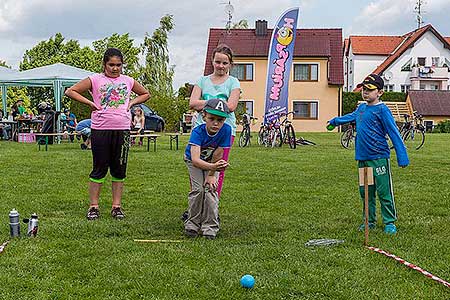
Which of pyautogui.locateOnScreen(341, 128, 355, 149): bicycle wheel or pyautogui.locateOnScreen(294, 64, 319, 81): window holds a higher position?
pyautogui.locateOnScreen(294, 64, 319, 81): window

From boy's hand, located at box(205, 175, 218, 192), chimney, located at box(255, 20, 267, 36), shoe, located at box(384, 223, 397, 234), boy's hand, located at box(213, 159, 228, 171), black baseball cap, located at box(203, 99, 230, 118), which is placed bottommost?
shoe, located at box(384, 223, 397, 234)

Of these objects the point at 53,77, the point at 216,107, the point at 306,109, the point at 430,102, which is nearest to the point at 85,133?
the point at 53,77

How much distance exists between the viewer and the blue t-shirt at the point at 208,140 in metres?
5.50

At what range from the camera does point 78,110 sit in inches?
1144

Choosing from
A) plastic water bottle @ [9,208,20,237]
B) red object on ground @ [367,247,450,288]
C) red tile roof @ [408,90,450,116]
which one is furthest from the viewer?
red tile roof @ [408,90,450,116]

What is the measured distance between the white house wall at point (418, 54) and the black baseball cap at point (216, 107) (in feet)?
159

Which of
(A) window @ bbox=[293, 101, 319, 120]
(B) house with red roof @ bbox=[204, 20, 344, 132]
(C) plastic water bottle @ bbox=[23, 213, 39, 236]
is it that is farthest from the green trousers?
(A) window @ bbox=[293, 101, 319, 120]

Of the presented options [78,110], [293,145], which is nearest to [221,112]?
[293,145]

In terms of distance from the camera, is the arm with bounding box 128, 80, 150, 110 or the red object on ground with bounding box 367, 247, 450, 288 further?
the arm with bounding box 128, 80, 150, 110

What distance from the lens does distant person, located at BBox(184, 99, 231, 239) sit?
5422 millimetres

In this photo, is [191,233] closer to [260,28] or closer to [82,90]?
[82,90]

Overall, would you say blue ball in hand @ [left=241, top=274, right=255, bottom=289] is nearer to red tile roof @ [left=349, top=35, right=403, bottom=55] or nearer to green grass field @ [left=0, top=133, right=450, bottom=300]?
green grass field @ [left=0, top=133, right=450, bottom=300]

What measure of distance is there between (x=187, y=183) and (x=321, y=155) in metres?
6.36

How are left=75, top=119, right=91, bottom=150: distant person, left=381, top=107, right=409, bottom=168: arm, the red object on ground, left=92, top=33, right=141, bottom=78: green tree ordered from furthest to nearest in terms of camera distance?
left=92, top=33, right=141, bottom=78: green tree
left=75, top=119, right=91, bottom=150: distant person
left=381, top=107, right=409, bottom=168: arm
the red object on ground
